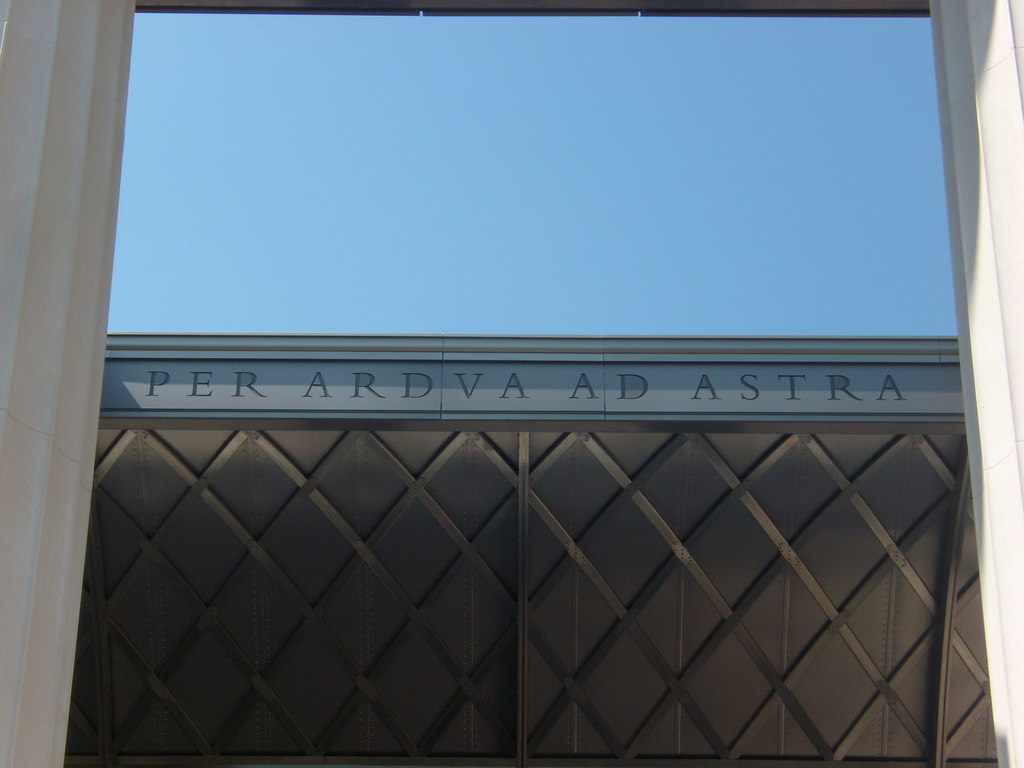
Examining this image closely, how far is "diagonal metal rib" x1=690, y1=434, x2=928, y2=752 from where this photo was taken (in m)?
16.8

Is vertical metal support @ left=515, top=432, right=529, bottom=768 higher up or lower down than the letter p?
lower down

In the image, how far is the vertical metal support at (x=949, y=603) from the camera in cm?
1678

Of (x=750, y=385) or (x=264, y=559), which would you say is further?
(x=264, y=559)

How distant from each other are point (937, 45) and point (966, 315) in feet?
7.49

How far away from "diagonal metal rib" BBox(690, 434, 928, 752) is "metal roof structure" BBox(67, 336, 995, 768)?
41mm

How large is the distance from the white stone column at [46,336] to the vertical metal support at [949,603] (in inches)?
484

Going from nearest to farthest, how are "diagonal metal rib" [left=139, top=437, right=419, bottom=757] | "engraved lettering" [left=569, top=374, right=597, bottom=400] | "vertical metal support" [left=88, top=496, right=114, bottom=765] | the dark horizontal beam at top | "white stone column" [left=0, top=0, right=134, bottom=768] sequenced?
"white stone column" [left=0, top=0, right=134, bottom=768] < the dark horizontal beam at top < "engraved lettering" [left=569, top=374, right=597, bottom=400] < "diagonal metal rib" [left=139, top=437, right=419, bottom=757] < "vertical metal support" [left=88, top=496, right=114, bottom=765]

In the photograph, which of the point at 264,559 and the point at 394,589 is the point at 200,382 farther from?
the point at 394,589

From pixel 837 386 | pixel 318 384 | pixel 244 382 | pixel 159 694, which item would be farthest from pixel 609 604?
pixel 159 694

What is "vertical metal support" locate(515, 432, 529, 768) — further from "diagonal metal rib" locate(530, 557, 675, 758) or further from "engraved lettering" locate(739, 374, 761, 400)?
"engraved lettering" locate(739, 374, 761, 400)

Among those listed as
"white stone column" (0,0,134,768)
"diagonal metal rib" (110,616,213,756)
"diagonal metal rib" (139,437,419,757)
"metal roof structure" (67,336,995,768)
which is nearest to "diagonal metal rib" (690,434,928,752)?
"metal roof structure" (67,336,995,768)

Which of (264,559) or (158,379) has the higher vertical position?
(158,379)

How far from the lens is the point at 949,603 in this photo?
57.4 ft

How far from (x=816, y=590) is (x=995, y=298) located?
10467mm
